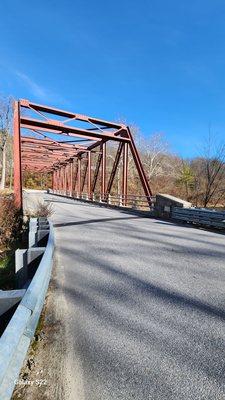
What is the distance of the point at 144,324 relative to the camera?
128 inches

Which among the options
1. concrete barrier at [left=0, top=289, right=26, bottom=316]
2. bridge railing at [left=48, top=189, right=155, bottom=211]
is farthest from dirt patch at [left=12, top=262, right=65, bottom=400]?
bridge railing at [left=48, top=189, right=155, bottom=211]

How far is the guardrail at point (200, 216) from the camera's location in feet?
35.4

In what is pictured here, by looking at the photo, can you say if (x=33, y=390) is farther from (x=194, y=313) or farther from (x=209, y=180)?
(x=209, y=180)

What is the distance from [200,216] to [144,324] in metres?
9.07

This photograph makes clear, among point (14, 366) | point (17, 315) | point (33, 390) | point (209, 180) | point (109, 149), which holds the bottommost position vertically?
point (33, 390)

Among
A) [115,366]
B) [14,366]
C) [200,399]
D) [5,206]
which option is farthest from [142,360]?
[5,206]

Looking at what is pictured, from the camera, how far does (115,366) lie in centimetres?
254

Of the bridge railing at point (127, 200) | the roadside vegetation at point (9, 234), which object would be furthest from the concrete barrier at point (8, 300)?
the bridge railing at point (127, 200)

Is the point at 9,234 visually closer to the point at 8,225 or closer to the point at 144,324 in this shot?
the point at 8,225

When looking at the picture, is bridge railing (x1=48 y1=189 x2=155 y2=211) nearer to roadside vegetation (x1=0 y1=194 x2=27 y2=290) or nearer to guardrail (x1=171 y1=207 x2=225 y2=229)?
guardrail (x1=171 y1=207 x2=225 y2=229)

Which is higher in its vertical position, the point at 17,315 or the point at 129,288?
the point at 17,315

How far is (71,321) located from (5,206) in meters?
7.25

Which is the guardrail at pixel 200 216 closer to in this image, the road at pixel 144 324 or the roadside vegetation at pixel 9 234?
the road at pixel 144 324

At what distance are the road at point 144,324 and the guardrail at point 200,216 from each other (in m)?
4.57
